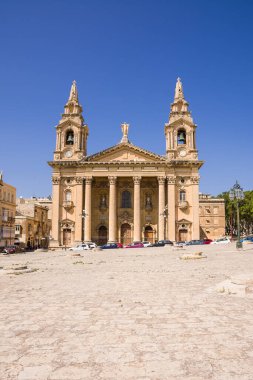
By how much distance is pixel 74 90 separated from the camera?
55.9 meters

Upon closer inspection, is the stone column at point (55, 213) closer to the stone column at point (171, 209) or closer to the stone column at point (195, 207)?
the stone column at point (171, 209)

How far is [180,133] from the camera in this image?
53.4 meters

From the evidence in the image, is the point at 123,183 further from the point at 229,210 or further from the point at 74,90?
the point at 229,210

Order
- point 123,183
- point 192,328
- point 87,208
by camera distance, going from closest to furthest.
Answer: point 192,328 → point 87,208 → point 123,183

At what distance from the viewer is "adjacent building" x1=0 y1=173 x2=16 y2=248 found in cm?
4997

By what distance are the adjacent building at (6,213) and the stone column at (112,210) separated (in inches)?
610

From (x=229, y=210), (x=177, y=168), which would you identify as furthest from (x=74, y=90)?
(x=229, y=210)

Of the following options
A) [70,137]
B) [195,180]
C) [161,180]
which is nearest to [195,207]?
[195,180]

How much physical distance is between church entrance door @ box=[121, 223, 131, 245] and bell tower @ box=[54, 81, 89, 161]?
491 inches

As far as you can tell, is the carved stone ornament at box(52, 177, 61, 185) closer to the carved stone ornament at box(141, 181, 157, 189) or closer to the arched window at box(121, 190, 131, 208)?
the arched window at box(121, 190, 131, 208)

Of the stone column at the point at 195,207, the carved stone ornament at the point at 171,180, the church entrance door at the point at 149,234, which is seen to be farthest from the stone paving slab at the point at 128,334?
the church entrance door at the point at 149,234

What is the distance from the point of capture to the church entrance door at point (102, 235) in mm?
52375

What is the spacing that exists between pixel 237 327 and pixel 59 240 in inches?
1855

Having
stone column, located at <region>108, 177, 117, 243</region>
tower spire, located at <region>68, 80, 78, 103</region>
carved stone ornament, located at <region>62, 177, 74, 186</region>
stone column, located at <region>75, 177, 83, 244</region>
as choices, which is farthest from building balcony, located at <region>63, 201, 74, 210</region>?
tower spire, located at <region>68, 80, 78, 103</region>
